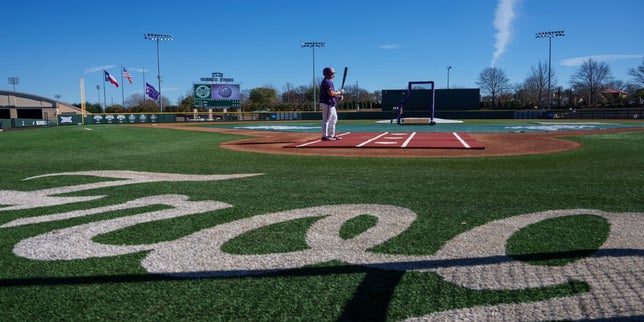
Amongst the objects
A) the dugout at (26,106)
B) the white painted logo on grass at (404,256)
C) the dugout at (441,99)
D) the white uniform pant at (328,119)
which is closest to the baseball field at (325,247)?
the white painted logo on grass at (404,256)

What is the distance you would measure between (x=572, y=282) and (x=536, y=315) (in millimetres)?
519

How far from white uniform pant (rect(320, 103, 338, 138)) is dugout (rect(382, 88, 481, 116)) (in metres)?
48.8

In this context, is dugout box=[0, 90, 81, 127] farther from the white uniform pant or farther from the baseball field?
the baseball field

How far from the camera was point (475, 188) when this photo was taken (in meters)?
5.38

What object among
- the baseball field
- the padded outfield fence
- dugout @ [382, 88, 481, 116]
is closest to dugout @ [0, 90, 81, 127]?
the padded outfield fence

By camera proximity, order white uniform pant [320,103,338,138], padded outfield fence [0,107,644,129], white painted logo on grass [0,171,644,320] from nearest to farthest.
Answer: white painted logo on grass [0,171,644,320], white uniform pant [320,103,338,138], padded outfield fence [0,107,644,129]

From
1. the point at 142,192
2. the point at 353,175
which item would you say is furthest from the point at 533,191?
the point at 142,192

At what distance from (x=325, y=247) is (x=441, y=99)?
61.7 m

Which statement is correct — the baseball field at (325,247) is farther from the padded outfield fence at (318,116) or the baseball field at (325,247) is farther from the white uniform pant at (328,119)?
the padded outfield fence at (318,116)

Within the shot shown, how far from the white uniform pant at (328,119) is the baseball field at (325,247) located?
6.20 m

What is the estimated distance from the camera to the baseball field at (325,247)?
2.28 metres

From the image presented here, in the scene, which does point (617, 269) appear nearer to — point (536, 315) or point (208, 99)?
point (536, 315)

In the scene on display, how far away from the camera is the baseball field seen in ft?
7.47

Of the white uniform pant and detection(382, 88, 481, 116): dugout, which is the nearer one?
the white uniform pant
